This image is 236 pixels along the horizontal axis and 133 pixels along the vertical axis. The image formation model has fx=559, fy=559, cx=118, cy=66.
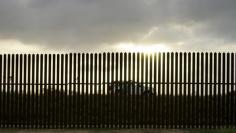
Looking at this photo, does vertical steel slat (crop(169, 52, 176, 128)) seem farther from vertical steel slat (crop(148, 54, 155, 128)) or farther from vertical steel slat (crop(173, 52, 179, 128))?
vertical steel slat (crop(148, 54, 155, 128))

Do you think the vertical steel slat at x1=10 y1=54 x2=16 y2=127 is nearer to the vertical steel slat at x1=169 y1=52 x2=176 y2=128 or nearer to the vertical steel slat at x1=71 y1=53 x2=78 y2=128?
the vertical steel slat at x1=71 y1=53 x2=78 y2=128

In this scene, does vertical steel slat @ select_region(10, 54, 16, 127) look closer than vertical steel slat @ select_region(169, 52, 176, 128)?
No

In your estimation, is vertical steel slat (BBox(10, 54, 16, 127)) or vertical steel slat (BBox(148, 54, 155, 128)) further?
vertical steel slat (BBox(10, 54, 16, 127))

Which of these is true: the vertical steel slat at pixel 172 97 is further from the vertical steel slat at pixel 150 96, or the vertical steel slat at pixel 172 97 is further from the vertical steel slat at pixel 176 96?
the vertical steel slat at pixel 150 96

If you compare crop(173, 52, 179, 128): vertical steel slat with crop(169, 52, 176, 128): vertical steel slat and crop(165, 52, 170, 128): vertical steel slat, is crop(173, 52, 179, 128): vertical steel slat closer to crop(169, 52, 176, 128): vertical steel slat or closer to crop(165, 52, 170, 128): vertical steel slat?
crop(169, 52, 176, 128): vertical steel slat

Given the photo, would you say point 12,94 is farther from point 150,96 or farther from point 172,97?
point 172,97

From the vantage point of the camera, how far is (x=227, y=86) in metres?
19.7

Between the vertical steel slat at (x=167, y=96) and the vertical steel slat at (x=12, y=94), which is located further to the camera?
the vertical steel slat at (x=12, y=94)

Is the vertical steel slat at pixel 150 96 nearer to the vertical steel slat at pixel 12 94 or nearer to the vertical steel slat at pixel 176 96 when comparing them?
the vertical steel slat at pixel 176 96

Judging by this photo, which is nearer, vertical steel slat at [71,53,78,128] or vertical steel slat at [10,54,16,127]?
vertical steel slat at [71,53,78,128]

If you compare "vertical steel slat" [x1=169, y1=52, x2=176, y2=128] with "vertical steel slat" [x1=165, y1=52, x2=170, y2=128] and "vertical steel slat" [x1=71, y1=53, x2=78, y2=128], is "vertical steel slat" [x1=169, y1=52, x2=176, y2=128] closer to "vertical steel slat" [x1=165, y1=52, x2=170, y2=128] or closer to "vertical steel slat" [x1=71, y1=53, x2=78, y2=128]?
"vertical steel slat" [x1=165, y1=52, x2=170, y2=128]

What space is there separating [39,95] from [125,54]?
350 centimetres

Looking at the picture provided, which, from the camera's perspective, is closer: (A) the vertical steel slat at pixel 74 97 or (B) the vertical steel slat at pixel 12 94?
(A) the vertical steel slat at pixel 74 97

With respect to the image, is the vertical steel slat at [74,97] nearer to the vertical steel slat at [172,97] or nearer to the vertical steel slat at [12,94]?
the vertical steel slat at [12,94]
